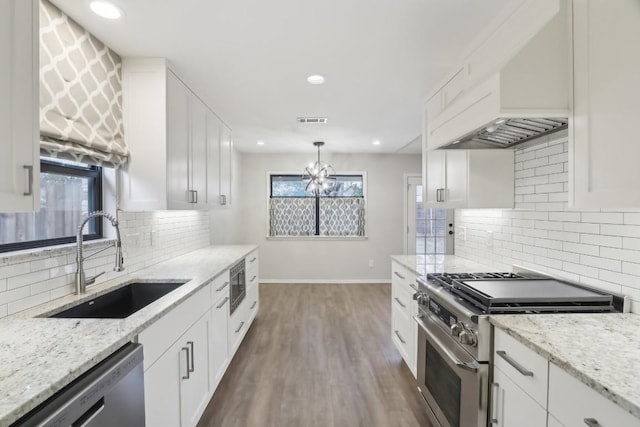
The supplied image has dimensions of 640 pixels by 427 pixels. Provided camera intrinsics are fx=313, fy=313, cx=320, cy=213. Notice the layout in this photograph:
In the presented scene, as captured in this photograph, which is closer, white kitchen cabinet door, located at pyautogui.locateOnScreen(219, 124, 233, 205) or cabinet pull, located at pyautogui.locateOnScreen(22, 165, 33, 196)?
cabinet pull, located at pyautogui.locateOnScreen(22, 165, 33, 196)

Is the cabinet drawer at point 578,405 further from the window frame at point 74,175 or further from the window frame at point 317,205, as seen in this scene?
the window frame at point 317,205

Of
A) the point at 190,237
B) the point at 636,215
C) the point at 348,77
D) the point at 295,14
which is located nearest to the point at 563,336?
the point at 636,215

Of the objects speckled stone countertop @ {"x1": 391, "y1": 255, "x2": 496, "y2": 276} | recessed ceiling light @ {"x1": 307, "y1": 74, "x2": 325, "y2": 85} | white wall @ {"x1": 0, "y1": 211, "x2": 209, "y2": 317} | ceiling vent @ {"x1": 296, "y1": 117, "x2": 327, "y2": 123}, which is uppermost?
ceiling vent @ {"x1": 296, "y1": 117, "x2": 327, "y2": 123}

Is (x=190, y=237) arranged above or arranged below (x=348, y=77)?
below

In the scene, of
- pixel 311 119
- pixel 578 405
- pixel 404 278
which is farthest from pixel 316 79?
pixel 578 405

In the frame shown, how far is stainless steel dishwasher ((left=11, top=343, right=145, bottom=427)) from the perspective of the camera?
33.8 inches

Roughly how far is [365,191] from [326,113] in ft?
8.59

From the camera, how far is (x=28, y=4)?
1115mm

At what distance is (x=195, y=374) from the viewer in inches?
75.5

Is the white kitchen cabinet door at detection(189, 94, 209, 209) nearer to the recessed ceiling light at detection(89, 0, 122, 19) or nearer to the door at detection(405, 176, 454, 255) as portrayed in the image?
the recessed ceiling light at detection(89, 0, 122, 19)

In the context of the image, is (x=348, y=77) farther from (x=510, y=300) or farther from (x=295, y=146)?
(x=295, y=146)

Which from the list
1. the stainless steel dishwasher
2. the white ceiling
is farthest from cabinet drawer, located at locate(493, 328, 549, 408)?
the white ceiling

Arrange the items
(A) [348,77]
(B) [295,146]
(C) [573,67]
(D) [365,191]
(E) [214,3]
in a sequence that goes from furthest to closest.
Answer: (D) [365,191]
(B) [295,146]
(A) [348,77]
(E) [214,3]
(C) [573,67]

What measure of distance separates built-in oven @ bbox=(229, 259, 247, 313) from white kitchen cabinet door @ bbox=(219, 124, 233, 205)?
0.86 metres
